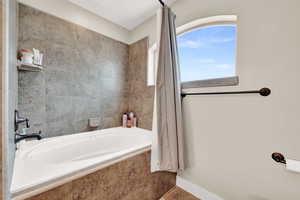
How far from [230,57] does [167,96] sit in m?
0.78

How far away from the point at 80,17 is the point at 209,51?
71.6 inches

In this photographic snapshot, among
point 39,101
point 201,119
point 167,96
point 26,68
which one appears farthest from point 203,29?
point 39,101

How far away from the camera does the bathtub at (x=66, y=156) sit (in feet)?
2.25

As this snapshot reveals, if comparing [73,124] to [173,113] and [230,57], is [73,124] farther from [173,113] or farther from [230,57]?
[230,57]

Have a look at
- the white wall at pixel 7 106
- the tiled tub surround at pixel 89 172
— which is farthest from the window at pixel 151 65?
the white wall at pixel 7 106

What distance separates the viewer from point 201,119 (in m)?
1.27

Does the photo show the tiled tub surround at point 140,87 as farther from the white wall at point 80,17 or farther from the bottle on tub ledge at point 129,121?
the white wall at point 80,17

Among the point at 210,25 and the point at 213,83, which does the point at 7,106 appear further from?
the point at 210,25

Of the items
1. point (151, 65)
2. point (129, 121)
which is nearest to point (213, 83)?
point (151, 65)

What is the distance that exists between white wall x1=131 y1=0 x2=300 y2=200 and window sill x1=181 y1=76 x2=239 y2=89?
5 cm

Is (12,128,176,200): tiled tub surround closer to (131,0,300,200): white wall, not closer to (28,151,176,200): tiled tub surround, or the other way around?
(28,151,176,200): tiled tub surround

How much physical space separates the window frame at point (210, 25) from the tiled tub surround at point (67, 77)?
46.8 inches

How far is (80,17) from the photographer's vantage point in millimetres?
1633

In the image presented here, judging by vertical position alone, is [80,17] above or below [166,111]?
above
